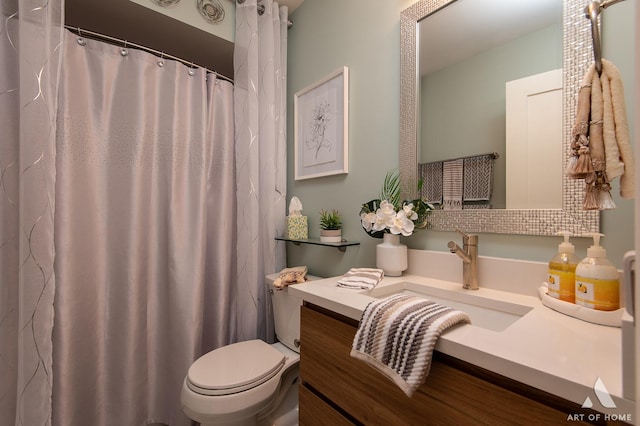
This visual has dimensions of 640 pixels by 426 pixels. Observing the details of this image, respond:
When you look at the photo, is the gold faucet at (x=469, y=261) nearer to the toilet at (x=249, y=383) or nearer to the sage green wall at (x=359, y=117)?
the sage green wall at (x=359, y=117)

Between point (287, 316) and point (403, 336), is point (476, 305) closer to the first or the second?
point (403, 336)

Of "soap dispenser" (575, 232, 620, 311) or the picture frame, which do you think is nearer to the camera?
"soap dispenser" (575, 232, 620, 311)

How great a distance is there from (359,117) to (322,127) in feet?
0.85

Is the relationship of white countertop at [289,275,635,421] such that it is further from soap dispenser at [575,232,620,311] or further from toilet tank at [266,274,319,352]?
toilet tank at [266,274,319,352]

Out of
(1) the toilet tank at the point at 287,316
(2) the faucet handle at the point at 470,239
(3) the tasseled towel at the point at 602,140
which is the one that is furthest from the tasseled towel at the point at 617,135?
(1) the toilet tank at the point at 287,316

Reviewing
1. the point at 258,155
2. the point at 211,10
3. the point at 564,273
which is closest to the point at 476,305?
the point at 564,273

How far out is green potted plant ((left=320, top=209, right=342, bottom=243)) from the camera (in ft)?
4.69

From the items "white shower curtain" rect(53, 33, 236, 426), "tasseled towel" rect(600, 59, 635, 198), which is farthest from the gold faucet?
"white shower curtain" rect(53, 33, 236, 426)

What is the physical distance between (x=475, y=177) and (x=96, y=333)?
174 cm

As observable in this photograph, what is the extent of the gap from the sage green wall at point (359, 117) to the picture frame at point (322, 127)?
40 mm

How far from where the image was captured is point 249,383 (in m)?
1.09

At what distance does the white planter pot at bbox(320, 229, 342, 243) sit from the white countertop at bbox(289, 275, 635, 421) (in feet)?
2.25

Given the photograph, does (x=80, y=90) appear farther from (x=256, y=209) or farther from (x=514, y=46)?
(x=514, y=46)

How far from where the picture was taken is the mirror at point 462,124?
79cm
